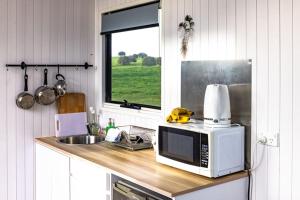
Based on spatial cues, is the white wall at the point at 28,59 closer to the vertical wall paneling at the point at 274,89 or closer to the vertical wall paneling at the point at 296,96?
the vertical wall paneling at the point at 274,89

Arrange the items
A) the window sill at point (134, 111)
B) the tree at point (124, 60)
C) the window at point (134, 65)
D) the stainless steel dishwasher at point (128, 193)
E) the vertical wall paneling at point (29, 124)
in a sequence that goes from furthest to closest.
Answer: the tree at point (124, 60)
the vertical wall paneling at point (29, 124)
the window at point (134, 65)
the window sill at point (134, 111)
the stainless steel dishwasher at point (128, 193)

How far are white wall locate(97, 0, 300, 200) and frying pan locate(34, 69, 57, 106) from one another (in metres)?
1.53

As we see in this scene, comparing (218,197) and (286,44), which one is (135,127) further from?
(286,44)

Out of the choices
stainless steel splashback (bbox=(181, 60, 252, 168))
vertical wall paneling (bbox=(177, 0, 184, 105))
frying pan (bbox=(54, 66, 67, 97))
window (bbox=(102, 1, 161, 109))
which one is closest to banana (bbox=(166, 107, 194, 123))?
stainless steel splashback (bbox=(181, 60, 252, 168))

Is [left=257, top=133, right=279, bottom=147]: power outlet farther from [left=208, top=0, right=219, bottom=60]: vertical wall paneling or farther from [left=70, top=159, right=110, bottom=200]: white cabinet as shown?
[left=70, top=159, right=110, bottom=200]: white cabinet

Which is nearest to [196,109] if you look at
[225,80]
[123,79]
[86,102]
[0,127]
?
[225,80]

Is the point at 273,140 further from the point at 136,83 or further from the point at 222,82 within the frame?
the point at 136,83

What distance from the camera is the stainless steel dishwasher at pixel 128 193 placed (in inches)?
83.9

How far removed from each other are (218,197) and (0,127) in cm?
207

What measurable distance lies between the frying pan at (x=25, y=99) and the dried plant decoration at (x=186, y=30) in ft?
4.88

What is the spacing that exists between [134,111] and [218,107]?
1.24 metres

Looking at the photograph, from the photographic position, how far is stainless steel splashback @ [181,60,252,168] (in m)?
2.34

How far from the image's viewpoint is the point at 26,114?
3369 millimetres

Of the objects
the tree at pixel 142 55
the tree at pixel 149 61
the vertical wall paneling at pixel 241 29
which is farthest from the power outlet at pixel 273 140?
the tree at pixel 142 55
